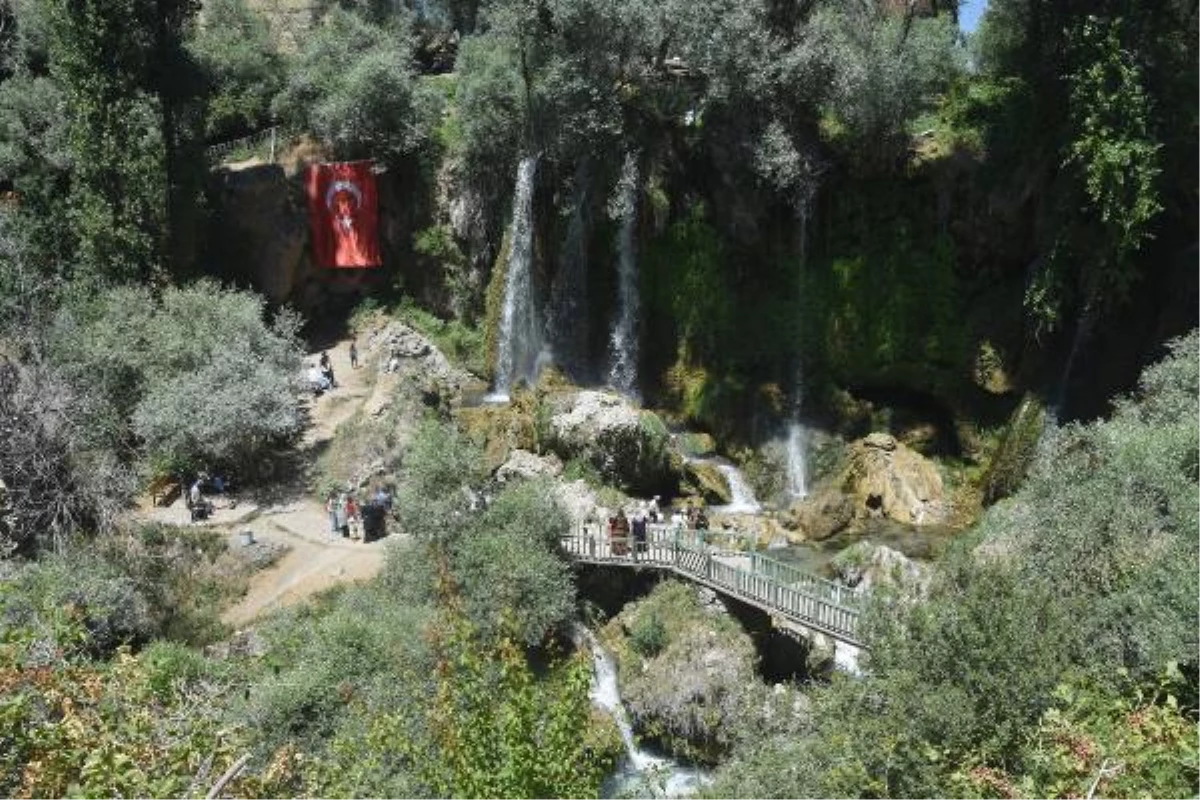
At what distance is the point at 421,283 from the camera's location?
3825 cm

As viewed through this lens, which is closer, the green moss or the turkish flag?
the green moss

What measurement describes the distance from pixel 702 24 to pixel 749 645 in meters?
16.6

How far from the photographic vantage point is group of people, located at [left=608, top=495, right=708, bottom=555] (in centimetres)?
2244

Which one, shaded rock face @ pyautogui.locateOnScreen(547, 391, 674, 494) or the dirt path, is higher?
shaded rock face @ pyautogui.locateOnScreen(547, 391, 674, 494)

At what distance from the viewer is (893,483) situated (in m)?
26.8

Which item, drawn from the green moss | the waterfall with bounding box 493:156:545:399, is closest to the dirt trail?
the waterfall with bounding box 493:156:545:399

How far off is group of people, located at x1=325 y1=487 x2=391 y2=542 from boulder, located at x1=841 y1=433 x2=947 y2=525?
38.5ft

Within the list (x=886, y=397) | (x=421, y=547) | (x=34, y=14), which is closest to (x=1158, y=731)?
(x=421, y=547)

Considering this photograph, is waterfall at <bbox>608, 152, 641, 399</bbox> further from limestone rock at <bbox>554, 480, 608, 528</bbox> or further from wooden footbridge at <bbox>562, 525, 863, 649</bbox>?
wooden footbridge at <bbox>562, 525, 863, 649</bbox>

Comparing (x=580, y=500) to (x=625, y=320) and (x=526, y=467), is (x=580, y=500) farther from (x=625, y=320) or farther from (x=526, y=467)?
(x=625, y=320)

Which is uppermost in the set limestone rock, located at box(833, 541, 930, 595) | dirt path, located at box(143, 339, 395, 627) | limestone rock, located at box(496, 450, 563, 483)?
limestone rock, located at box(496, 450, 563, 483)

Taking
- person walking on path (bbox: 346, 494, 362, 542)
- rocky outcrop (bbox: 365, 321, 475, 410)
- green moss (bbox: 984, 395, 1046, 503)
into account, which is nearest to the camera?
green moss (bbox: 984, 395, 1046, 503)

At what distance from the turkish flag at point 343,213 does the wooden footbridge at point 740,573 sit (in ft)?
58.8

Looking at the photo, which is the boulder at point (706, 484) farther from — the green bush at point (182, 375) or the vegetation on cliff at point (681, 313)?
the green bush at point (182, 375)
